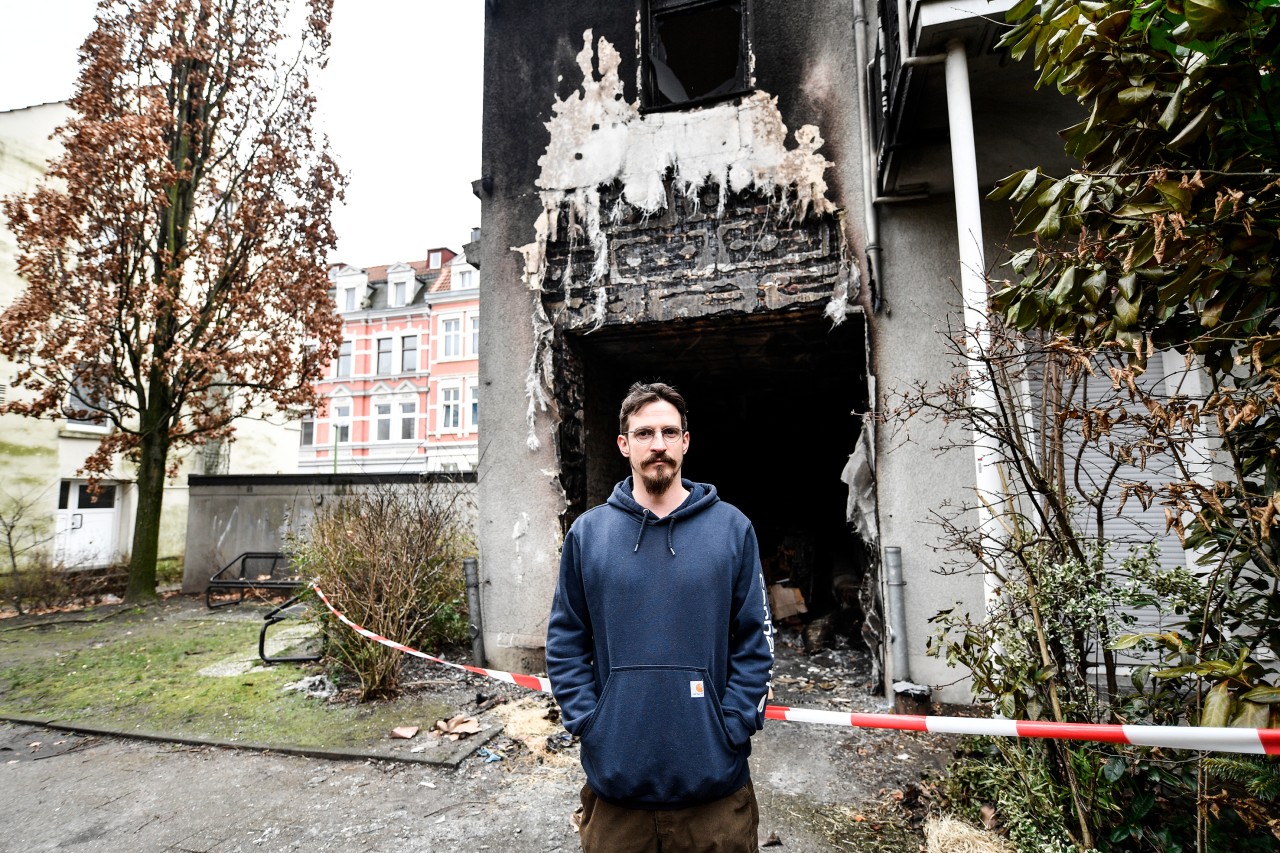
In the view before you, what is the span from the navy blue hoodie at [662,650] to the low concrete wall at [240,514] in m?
11.5

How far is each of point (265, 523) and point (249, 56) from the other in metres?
8.94

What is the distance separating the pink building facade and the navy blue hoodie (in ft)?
94.2

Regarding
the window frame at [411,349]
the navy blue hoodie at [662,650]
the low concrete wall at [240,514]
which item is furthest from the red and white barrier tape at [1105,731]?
the window frame at [411,349]

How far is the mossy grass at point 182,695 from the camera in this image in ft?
16.6

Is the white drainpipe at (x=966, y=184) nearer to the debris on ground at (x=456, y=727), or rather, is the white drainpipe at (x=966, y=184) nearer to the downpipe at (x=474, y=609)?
the debris on ground at (x=456, y=727)

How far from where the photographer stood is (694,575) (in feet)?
6.70

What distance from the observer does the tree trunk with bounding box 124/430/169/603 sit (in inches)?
444

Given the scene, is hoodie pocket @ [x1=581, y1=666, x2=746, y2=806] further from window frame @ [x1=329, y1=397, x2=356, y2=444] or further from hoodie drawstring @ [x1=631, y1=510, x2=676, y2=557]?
window frame @ [x1=329, y1=397, x2=356, y2=444]

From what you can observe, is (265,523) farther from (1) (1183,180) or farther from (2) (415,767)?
(1) (1183,180)

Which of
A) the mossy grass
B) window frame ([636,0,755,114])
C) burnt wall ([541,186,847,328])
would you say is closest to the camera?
the mossy grass

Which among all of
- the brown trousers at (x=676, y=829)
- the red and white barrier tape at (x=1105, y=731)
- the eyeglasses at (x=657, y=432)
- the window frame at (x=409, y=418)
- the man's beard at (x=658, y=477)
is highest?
the window frame at (x=409, y=418)

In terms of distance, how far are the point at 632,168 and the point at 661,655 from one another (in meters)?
5.40

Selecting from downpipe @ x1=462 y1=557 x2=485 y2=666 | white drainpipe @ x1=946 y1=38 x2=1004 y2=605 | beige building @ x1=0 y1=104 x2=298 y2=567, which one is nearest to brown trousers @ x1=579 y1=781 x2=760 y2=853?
white drainpipe @ x1=946 y1=38 x2=1004 y2=605

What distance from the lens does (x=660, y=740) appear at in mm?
1912
